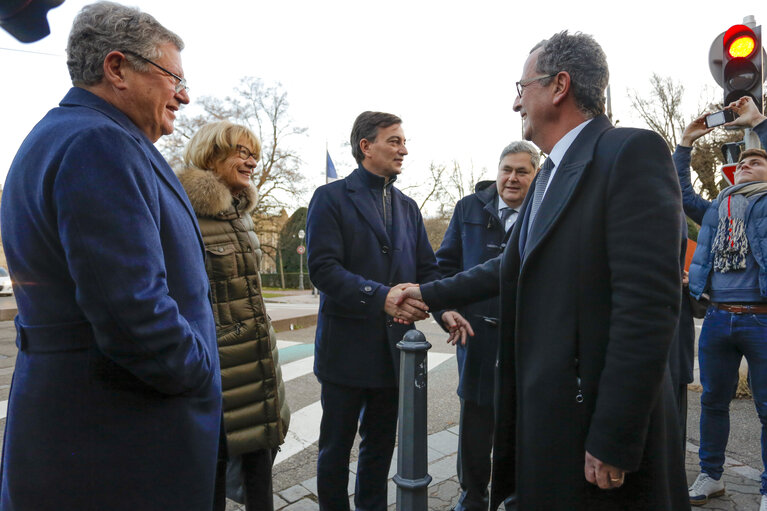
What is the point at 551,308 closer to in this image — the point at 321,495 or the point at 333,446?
the point at 333,446

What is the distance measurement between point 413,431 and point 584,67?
61.3 inches

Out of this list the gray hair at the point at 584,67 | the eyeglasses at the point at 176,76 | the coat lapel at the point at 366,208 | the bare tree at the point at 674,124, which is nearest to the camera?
the eyeglasses at the point at 176,76

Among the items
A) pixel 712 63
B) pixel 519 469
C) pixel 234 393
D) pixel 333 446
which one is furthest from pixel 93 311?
pixel 712 63

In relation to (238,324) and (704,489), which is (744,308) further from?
(238,324)

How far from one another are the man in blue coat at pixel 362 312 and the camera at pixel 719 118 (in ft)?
8.18

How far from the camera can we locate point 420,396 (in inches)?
86.8

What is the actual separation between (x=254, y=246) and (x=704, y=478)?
308 cm

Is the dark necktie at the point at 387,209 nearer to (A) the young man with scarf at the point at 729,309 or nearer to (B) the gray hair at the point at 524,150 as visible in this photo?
(B) the gray hair at the point at 524,150

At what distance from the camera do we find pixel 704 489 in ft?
10.4

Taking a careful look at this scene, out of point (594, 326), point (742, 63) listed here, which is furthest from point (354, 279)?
point (742, 63)

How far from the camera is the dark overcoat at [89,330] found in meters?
1.29

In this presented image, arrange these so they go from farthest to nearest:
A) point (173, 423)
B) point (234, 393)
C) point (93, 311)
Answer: point (234, 393) < point (173, 423) < point (93, 311)

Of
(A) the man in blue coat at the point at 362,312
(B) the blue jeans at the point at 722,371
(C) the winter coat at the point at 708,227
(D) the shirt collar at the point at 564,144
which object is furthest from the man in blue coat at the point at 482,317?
(B) the blue jeans at the point at 722,371

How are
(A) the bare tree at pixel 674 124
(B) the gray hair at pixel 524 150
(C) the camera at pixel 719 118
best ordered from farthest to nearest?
(A) the bare tree at pixel 674 124 < (C) the camera at pixel 719 118 < (B) the gray hair at pixel 524 150
